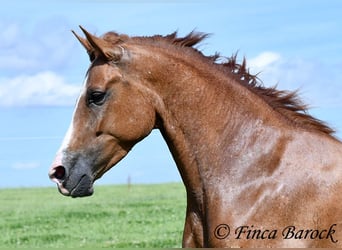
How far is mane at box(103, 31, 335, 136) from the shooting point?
222 inches

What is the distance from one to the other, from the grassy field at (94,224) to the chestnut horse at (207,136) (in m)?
8.51

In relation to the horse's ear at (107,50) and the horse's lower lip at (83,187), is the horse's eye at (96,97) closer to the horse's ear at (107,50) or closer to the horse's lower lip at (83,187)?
the horse's ear at (107,50)

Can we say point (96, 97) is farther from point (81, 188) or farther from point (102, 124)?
point (81, 188)

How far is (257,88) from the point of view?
5.79 meters

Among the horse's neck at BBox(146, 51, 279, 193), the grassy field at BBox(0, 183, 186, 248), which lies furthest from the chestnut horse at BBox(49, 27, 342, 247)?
the grassy field at BBox(0, 183, 186, 248)

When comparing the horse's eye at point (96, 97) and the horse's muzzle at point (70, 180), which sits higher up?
the horse's eye at point (96, 97)

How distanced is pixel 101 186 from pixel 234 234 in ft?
109

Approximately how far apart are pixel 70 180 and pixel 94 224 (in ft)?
42.5

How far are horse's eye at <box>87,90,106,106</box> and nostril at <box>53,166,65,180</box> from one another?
0.56 metres

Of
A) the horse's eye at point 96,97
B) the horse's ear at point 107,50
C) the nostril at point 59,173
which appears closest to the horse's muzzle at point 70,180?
the nostril at point 59,173

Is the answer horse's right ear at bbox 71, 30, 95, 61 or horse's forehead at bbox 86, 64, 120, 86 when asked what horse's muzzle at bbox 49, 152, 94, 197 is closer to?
horse's forehead at bbox 86, 64, 120, 86

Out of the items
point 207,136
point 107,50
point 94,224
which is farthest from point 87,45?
point 94,224

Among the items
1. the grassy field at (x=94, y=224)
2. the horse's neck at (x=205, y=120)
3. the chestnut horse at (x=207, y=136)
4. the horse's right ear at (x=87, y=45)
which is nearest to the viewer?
the chestnut horse at (x=207, y=136)

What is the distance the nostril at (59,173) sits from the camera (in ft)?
18.5
